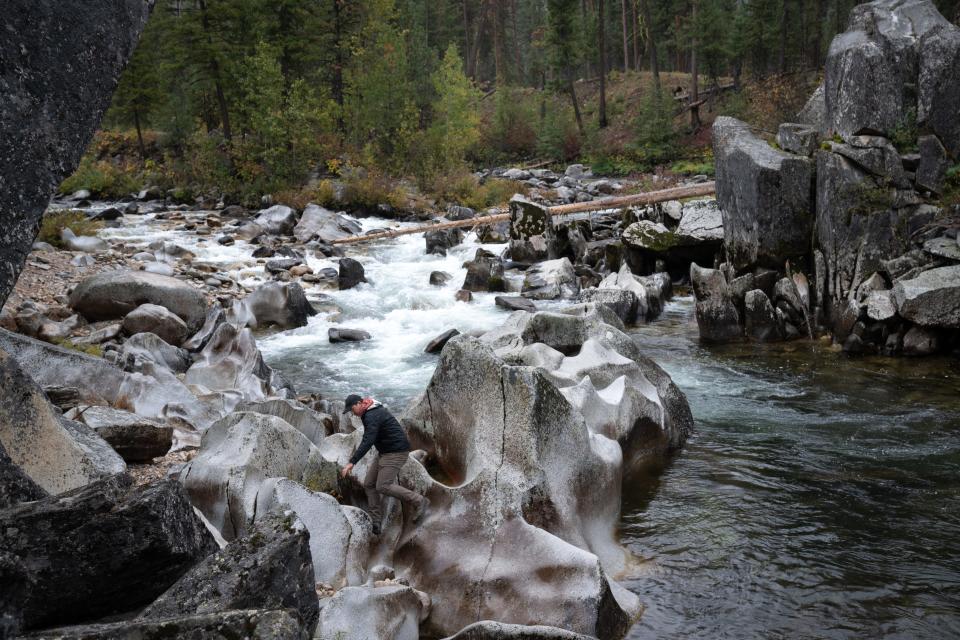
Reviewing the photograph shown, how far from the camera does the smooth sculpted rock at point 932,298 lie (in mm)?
13594

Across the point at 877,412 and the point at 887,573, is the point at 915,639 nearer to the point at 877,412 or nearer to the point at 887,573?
the point at 887,573

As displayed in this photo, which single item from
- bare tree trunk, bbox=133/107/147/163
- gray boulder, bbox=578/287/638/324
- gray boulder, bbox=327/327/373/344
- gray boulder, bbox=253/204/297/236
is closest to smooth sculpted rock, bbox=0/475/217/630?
gray boulder, bbox=327/327/373/344

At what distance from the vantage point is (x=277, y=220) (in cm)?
2953

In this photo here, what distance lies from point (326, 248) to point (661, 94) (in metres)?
28.6

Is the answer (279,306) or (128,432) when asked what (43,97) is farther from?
(279,306)

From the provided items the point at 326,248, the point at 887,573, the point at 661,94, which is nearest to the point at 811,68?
the point at 661,94

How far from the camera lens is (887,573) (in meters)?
7.55

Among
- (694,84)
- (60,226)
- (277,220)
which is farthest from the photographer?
(694,84)

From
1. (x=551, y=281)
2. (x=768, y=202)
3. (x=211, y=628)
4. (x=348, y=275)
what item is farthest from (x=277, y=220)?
(x=211, y=628)

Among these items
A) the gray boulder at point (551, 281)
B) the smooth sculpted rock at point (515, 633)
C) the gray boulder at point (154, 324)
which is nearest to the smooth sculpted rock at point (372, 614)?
the smooth sculpted rock at point (515, 633)

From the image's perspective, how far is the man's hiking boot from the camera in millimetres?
7441

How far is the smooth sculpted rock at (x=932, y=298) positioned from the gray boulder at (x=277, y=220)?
21130mm

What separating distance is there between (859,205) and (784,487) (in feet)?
26.2

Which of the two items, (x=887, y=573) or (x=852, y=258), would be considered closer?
(x=887, y=573)
